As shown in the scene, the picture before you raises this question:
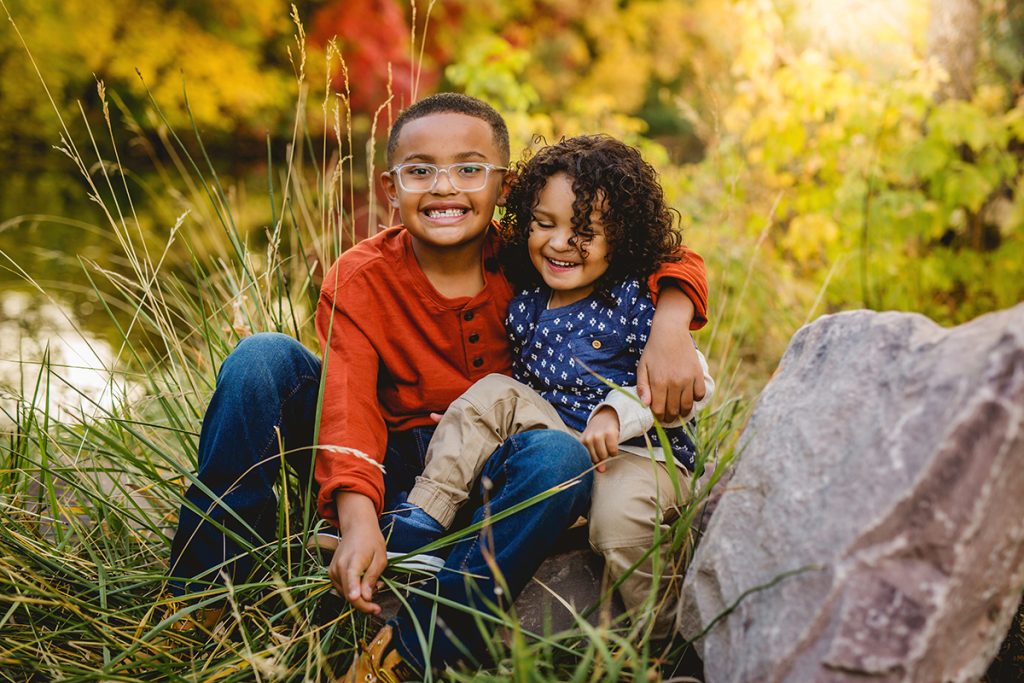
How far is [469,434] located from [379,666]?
0.50 m

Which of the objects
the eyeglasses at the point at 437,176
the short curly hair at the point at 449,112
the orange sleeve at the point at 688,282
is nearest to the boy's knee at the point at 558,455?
the orange sleeve at the point at 688,282

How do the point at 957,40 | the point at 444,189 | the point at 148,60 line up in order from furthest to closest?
the point at 148,60
the point at 957,40
the point at 444,189

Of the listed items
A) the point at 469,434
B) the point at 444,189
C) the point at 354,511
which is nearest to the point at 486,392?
the point at 469,434

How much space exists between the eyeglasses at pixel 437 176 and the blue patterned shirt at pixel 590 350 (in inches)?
14.1

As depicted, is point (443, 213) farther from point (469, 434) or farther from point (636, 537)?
point (636, 537)

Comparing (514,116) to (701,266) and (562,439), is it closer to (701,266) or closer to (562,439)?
(701,266)

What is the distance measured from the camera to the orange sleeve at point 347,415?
1706 mm

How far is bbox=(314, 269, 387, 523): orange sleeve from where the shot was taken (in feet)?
5.60

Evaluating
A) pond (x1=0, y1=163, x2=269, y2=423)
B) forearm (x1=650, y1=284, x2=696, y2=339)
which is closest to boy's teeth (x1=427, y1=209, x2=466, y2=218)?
forearm (x1=650, y1=284, x2=696, y2=339)

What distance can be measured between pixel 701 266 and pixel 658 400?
0.43 metres

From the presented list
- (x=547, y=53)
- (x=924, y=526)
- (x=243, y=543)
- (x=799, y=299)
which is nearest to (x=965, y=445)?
(x=924, y=526)

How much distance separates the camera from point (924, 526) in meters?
1.17

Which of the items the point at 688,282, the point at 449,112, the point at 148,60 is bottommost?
the point at 688,282

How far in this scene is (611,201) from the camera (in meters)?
1.92
